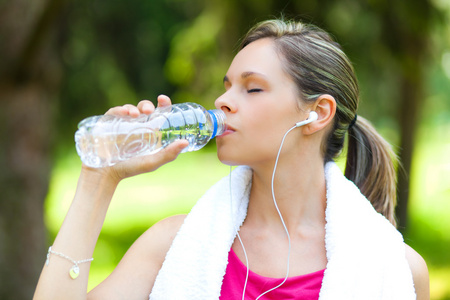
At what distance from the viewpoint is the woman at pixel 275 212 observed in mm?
2037

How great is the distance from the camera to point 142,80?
41.0 ft

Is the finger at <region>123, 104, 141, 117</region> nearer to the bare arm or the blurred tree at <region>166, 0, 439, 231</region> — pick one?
the bare arm

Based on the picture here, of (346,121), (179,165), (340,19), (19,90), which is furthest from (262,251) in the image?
(179,165)

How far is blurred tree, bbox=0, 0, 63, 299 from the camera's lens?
174 inches

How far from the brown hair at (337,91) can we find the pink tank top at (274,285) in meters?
0.59

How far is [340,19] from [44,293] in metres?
4.69

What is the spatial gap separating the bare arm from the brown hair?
68 centimetres

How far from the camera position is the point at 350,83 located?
239 cm

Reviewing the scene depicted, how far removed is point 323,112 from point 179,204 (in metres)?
8.59

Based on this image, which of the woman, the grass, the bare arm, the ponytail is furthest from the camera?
the grass

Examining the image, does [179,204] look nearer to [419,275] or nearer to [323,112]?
[323,112]

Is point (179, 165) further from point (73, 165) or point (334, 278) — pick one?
point (334, 278)

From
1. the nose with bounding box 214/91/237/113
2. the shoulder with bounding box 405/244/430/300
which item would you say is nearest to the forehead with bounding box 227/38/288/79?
the nose with bounding box 214/91/237/113

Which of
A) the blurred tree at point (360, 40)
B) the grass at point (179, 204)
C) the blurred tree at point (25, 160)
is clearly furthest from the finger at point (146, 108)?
the grass at point (179, 204)
